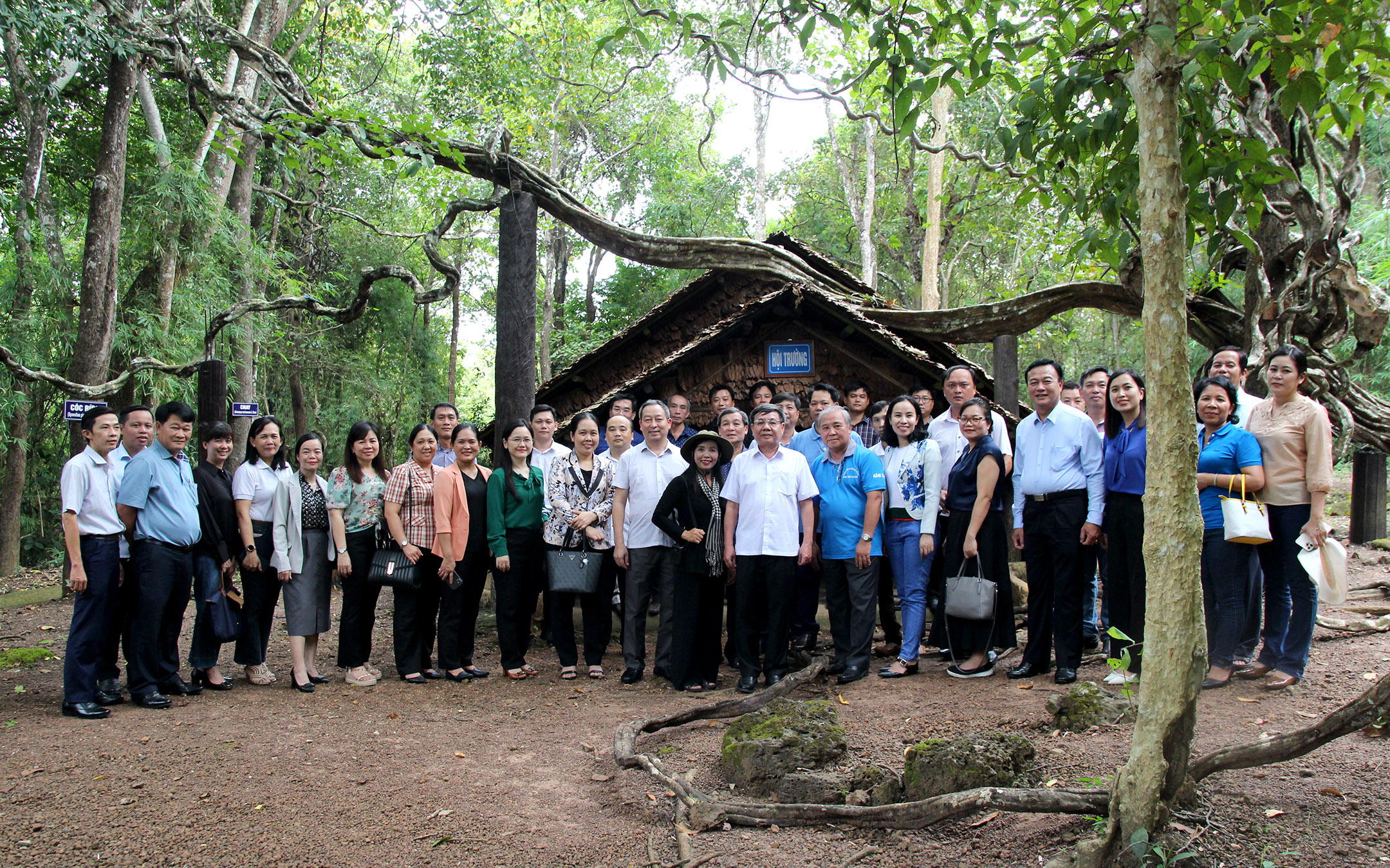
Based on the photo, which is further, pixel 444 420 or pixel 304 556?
pixel 444 420

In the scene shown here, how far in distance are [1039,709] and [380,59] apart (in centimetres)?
1972

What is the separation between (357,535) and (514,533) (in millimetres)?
1126

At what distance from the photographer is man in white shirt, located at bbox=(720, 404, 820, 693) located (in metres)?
6.08

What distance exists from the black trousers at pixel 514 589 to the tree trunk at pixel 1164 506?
468 centimetres

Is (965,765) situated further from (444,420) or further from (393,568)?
(444,420)

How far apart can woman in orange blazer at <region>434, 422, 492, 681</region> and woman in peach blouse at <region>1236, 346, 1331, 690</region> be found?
16.8 ft

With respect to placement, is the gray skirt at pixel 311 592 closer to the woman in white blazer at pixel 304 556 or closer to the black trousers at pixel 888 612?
the woman in white blazer at pixel 304 556

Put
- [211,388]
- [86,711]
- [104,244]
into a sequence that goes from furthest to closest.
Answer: [104,244]
[211,388]
[86,711]

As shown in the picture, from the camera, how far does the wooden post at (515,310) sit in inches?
267

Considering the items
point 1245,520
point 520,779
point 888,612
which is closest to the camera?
point 520,779

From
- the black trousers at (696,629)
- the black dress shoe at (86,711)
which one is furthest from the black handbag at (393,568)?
the black trousers at (696,629)

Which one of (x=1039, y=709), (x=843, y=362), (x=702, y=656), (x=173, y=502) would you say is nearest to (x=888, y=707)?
(x=1039, y=709)

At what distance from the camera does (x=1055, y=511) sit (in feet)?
18.4

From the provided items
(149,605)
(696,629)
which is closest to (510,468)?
→ (696,629)
